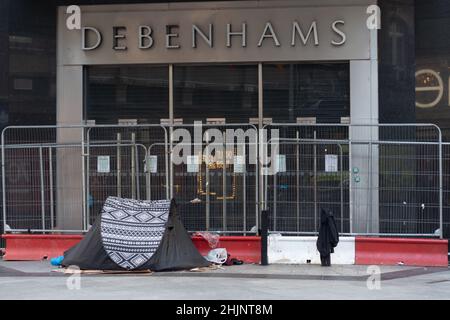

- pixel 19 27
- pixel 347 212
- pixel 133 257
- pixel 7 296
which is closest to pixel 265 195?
pixel 347 212

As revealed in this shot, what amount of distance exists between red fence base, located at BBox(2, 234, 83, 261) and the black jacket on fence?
17.0 ft

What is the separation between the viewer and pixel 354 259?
1357 centimetres

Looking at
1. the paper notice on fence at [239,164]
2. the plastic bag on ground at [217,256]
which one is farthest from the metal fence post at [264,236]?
the paper notice on fence at [239,164]

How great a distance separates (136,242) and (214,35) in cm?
555

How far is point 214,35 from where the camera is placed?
15.7 metres

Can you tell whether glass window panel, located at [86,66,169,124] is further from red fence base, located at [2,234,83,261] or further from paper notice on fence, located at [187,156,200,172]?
red fence base, located at [2,234,83,261]

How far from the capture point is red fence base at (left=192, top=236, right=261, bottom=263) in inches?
539

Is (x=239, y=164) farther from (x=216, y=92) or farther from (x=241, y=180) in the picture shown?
(x=216, y=92)

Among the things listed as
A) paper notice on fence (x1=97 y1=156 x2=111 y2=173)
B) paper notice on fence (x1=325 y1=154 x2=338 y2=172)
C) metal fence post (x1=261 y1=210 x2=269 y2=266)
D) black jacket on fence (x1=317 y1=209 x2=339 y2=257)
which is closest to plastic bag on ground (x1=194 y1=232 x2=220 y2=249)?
metal fence post (x1=261 y1=210 x2=269 y2=266)

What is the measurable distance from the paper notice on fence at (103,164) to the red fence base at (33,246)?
5.17ft

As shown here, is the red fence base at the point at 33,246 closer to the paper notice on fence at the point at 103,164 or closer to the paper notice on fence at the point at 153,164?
the paper notice on fence at the point at 103,164

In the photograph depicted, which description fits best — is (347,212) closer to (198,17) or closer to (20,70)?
(198,17)

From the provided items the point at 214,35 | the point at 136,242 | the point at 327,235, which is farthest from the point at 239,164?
the point at 214,35

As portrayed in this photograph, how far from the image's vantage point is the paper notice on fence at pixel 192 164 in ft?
47.0
